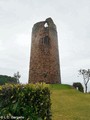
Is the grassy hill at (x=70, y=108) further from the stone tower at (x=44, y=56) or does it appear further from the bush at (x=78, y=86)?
the bush at (x=78, y=86)

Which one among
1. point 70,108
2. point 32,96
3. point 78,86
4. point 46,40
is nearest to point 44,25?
point 46,40

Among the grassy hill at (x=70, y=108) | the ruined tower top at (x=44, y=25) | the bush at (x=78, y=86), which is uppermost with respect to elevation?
the ruined tower top at (x=44, y=25)

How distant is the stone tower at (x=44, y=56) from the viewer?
113ft

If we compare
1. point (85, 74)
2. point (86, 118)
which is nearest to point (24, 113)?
point (86, 118)

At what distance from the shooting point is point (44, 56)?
34625 millimetres

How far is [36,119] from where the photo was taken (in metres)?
1.64

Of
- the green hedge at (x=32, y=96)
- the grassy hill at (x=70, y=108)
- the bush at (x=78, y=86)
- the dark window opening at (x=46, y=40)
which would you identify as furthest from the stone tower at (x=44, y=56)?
the green hedge at (x=32, y=96)

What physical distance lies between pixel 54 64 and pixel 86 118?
22.4 m

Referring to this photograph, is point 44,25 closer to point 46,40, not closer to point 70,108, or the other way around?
point 46,40

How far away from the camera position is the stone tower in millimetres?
34406

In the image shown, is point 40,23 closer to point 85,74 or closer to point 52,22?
point 52,22

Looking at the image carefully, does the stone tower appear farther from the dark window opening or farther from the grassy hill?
the grassy hill

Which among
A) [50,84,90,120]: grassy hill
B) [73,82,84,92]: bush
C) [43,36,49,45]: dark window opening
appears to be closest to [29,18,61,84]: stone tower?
[43,36,49,45]: dark window opening

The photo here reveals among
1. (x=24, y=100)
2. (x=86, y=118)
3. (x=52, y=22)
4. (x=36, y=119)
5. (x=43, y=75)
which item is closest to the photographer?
(x=36, y=119)
